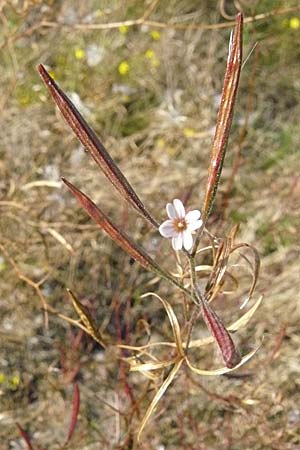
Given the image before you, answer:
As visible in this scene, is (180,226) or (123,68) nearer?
(180,226)

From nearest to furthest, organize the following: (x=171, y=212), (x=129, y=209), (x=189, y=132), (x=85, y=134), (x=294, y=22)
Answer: (x=85, y=134)
(x=171, y=212)
(x=129, y=209)
(x=189, y=132)
(x=294, y=22)

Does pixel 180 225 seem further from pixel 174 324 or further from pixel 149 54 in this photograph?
pixel 149 54

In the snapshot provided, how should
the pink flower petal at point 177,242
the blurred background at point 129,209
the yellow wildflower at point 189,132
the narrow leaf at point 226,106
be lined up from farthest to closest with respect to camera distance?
the yellow wildflower at point 189,132, the blurred background at point 129,209, the pink flower petal at point 177,242, the narrow leaf at point 226,106

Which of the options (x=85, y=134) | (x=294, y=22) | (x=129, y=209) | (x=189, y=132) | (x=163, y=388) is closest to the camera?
(x=85, y=134)

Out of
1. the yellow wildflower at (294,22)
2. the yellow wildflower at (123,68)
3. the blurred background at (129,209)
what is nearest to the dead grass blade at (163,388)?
the blurred background at (129,209)

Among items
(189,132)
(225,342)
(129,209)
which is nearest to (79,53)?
(189,132)

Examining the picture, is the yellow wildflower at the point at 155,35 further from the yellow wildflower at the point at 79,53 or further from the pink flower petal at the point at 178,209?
the pink flower petal at the point at 178,209
